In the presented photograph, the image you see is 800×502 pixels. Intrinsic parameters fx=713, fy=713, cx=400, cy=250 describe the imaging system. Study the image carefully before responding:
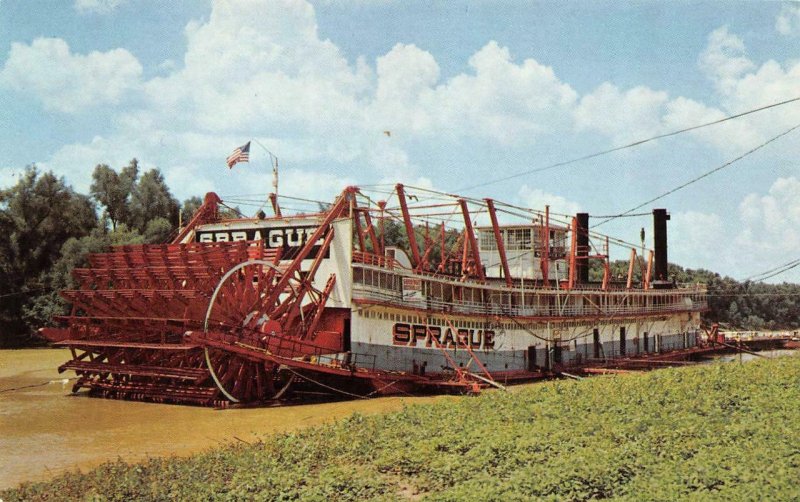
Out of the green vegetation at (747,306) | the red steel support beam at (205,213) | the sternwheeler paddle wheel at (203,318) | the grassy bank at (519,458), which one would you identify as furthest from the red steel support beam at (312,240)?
the green vegetation at (747,306)

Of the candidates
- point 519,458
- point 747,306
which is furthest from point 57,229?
point 747,306

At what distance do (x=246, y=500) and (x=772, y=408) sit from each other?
27.4 feet

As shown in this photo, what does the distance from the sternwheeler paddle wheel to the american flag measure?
10.5 feet

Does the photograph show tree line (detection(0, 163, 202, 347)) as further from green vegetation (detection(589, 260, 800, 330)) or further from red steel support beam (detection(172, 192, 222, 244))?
green vegetation (detection(589, 260, 800, 330))

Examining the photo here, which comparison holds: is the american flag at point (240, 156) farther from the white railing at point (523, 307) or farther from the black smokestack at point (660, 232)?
the black smokestack at point (660, 232)

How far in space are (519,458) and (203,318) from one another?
38.4 feet

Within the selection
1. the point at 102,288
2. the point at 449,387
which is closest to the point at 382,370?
the point at 449,387

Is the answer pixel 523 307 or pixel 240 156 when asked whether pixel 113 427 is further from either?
pixel 523 307

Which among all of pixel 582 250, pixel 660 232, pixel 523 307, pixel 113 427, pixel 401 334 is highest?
pixel 660 232

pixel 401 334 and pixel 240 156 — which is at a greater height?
pixel 240 156

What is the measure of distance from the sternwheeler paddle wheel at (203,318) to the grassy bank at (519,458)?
611 cm

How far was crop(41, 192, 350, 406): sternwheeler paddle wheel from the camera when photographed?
1867 cm

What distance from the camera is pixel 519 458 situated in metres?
9.34

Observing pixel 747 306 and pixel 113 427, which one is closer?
pixel 113 427
